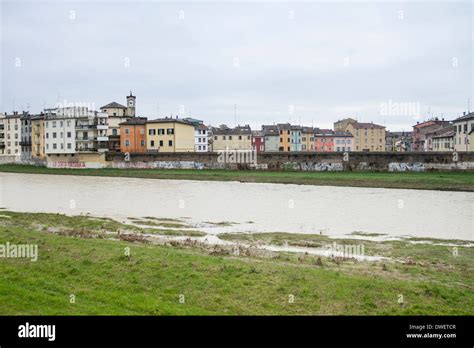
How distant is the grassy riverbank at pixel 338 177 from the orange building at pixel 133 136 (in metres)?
12.0

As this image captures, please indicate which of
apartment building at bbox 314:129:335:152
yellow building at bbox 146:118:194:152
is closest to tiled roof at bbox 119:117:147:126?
yellow building at bbox 146:118:194:152

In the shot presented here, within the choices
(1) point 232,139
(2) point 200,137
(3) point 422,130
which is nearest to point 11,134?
(2) point 200,137

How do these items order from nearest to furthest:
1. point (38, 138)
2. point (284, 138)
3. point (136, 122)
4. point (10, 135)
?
1. point (136, 122)
2. point (38, 138)
3. point (284, 138)
4. point (10, 135)

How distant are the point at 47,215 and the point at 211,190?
74.7 feet

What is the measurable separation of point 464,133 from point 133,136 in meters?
61.1

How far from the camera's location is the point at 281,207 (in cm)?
3656

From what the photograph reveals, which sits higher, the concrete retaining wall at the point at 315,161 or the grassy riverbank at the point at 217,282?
the concrete retaining wall at the point at 315,161

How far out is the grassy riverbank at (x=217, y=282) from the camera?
1169 cm

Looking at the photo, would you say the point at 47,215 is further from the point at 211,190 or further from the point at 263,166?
the point at 263,166

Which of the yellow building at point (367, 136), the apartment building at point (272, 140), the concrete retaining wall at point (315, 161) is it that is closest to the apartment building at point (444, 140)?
the yellow building at point (367, 136)

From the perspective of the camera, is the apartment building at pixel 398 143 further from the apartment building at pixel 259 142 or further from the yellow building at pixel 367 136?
the apartment building at pixel 259 142

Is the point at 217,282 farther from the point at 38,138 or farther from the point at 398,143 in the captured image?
the point at 398,143
